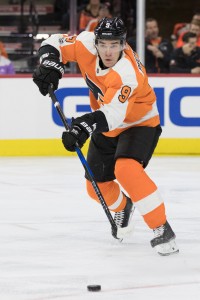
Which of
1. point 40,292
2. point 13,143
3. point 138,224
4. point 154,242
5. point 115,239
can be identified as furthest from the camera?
→ point 13,143

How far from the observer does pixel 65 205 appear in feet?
19.5

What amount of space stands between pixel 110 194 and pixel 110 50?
80 centimetres

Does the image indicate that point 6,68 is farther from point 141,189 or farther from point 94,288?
point 94,288

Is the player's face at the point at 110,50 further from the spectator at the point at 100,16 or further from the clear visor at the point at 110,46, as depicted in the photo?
the spectator at the point at 100,16

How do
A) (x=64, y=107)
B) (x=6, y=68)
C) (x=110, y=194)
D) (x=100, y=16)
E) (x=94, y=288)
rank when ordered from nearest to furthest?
(x=94, y=288) → (x=110, y=194) → (x=64, y=107) → (x=6, y=68) → (x=100, y=16)

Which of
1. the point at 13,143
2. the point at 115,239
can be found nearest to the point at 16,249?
the point at 115,239

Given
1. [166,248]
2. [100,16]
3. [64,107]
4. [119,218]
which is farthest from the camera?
[100,16]

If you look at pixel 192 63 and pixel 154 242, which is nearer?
pixel 154 242

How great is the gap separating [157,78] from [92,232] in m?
3.64

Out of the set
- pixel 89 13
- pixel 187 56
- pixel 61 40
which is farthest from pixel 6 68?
pixel 61 40

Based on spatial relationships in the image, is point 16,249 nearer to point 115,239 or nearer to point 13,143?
point 115,239

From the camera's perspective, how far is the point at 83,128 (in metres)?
4.16

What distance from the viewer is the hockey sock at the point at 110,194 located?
4758 millimetres

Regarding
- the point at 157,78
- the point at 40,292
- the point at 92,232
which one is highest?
the point at 40,292
